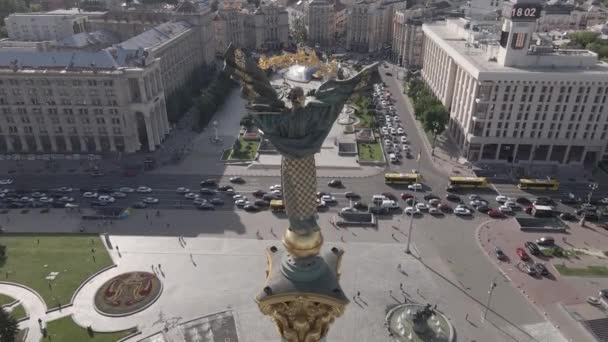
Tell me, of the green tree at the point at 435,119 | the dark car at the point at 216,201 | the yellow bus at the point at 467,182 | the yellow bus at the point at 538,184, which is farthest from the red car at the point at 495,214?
the dark car at the point at 216,201

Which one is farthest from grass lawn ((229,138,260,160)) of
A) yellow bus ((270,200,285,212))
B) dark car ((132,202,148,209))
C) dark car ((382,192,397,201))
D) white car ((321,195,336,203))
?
dark car ((382,192,397,201))

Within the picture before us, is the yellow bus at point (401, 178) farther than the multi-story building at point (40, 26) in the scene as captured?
No

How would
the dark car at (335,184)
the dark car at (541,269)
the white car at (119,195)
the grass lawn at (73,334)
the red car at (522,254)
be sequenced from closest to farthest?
the grass lawn at (73,334), the dark car at (541,269), the red car at (522,254), the white car at (119,195), the dark car at (335,184)

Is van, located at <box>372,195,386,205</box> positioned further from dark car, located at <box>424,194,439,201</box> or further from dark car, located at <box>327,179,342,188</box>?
dark car, located at <box>327,179,342,188</box>

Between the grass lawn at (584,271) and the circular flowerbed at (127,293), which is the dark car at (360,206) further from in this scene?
the circular flowerbed at (127,293)

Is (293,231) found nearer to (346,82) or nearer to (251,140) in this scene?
(346,82)

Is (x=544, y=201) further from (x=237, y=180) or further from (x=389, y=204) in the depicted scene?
(x=237, y=180)
